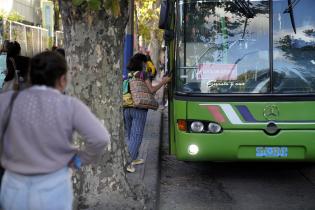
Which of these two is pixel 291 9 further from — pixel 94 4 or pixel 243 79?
pixel 94 4

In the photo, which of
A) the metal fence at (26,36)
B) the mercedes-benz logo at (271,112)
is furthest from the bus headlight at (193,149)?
the metal fence at (26,36)

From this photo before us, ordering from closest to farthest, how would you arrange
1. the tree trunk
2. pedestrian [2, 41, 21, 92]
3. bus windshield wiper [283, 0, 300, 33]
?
1. the tree trunk
2. bus windshield wiper [283, 0, 300, 33]
3. pedestrian [2, 41, 21, 92]

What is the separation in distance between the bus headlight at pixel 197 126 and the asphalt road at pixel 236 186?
0.83 m

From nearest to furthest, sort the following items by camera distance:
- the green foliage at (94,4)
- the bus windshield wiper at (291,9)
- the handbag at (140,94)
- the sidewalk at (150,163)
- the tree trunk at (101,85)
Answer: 1. the green foliage at (94,4)
2. the tree trunk at (101,85)
3. the sidewalk at (150,163)
4. the bus windshield wiper at (291,9)
5. the handbag at (140,94)

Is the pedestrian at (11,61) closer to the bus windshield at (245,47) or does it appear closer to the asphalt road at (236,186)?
the bus windshield at (245,47)

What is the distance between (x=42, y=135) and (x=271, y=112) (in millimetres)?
4236

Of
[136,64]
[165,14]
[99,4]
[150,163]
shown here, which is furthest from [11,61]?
[99,4]

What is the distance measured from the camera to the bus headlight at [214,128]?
272 inches

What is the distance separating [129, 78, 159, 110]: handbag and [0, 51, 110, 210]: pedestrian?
445cm

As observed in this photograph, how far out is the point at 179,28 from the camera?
23.4ft

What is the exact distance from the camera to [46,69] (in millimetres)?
3119

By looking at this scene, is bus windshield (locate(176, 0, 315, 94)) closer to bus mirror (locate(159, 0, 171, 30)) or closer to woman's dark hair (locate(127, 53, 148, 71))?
bus mirror (locate(159, 0, 171, 30))

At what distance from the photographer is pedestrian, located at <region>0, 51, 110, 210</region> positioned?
306 centimetres

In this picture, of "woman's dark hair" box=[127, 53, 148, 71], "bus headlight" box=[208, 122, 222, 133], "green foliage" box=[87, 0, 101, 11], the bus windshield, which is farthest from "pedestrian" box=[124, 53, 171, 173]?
"green foliage" box=[87, 0, 101, 11]
